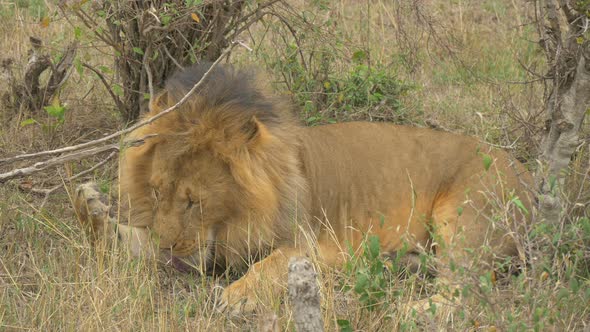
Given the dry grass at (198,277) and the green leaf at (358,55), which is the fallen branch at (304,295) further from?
the green leaf at (358,55)

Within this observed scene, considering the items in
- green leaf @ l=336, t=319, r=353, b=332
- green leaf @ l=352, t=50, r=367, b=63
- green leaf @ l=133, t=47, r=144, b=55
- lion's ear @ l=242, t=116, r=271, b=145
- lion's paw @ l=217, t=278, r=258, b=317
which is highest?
green leaf @ l=133, t=47, r=144, b=55

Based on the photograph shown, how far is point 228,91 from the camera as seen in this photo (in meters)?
4.15

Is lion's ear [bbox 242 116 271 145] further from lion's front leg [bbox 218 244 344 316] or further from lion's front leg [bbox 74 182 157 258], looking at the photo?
lion's front leg [bbox 74 182 157 258]

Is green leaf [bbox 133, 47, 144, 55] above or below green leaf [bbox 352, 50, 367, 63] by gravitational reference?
above

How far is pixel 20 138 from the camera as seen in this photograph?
5.63 meters

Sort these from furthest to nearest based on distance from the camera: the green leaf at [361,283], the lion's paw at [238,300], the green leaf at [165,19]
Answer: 1. the green leaf at [165,19]
2. the lion's paw at [238,300]
3. the green leaf at [361,283]

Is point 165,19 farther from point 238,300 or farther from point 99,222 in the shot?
point 238,300

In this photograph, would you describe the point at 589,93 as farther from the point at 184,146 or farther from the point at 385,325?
the point at 184,146

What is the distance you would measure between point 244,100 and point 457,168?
1.16 metres

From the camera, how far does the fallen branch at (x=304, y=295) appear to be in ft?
9.56

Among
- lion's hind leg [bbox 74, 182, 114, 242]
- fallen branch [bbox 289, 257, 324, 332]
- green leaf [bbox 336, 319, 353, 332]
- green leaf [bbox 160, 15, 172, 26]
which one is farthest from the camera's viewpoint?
green leaf [bbox 160, 15, 172, 26]

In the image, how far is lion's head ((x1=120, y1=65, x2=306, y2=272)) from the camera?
13.2 feet

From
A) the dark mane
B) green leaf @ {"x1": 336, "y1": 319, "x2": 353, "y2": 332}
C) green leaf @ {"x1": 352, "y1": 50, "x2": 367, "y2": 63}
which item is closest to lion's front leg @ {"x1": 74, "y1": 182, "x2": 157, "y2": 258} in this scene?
the dark mane

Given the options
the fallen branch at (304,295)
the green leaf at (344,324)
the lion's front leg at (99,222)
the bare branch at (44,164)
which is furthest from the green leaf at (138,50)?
the fallen branch at (304,295)
